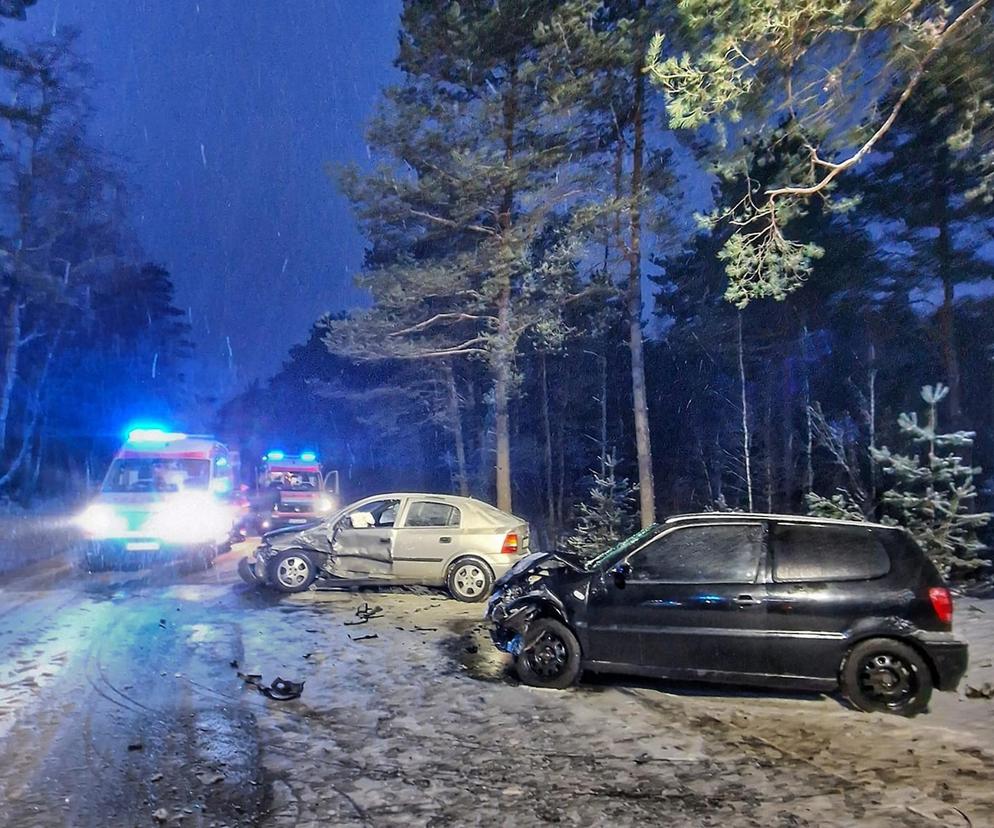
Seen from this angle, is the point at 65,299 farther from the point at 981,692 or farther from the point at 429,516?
the point at 981,692

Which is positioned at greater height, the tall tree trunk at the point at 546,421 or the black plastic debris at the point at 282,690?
the tall tree trunk at the point at 546,421

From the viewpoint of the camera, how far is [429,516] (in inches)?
468

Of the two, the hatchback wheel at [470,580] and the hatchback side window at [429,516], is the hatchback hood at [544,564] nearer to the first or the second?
the hatchback wheel at [470,580]

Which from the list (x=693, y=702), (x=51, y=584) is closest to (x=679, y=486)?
(x=51, y=584)

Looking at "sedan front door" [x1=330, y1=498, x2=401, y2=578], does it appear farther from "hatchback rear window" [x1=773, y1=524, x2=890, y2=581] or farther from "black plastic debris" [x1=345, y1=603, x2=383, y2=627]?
"hatchback rear window" [x1=773, y1=524, x2=890, y2=581]

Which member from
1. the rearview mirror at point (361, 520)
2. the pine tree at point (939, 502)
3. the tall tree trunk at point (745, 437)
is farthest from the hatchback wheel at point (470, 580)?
the tall tree trunk at point (745, 437)

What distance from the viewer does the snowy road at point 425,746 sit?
4.50m

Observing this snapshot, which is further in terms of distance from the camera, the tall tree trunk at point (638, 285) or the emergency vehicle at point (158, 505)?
the tall tree trunk at point (638, 285)

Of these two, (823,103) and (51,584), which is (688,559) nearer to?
(823,103)

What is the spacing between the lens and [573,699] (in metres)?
6.68

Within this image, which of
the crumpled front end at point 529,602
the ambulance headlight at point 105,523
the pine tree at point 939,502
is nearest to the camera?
the crumpled front end at point 529,602

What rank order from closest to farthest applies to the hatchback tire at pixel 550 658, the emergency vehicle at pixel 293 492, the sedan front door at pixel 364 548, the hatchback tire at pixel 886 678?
the hatchback tire at pixel 886 678
the hatchback tire at pixel 550 658
the sedan front door at pixel 364 548
the emergency vehicle at pixel 293 492

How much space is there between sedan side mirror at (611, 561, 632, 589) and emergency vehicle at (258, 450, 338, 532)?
49.1ft

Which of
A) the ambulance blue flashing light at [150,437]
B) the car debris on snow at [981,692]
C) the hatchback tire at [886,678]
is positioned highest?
the ambulance blue flashing light at [150,437]
